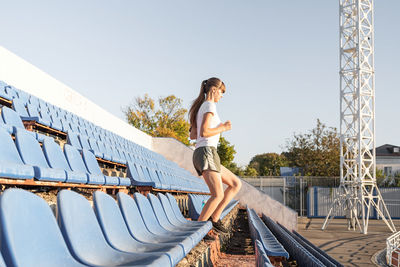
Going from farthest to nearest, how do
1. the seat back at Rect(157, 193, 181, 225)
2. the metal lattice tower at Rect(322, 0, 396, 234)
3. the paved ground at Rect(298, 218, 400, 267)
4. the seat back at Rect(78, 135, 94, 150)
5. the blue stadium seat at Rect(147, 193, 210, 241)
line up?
the metal lattice tower at Rect(322, 0, 396, 234), the paved ground at Rect(298, 218, 400, 267), the seat back at Rect(78, 135, 94, 150), the seat back at Rect(157, 193, 181, 225), the blue stadium seat at Rect(147, 193, 210, 241)

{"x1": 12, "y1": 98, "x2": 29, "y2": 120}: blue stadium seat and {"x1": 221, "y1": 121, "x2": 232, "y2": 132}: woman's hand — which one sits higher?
{"x1": 12, "y1": 98, "x2": 29, "y2": 120}: blue stadium seat

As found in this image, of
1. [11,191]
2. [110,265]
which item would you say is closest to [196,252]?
[110,265]

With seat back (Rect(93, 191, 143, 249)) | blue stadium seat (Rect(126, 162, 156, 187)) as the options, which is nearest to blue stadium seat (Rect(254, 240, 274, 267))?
seat back (Rect(93, 191, 143, 249))

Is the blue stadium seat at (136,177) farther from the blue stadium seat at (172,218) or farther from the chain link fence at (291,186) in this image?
the chain link fence at (291,186)

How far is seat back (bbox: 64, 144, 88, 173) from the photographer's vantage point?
3.20m

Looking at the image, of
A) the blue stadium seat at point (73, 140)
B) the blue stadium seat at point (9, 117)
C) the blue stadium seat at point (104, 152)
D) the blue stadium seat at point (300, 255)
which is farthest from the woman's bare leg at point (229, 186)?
the blue stadium seat at point (104, 152)

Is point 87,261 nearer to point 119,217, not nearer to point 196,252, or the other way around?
point 119,217

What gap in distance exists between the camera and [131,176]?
157 inches

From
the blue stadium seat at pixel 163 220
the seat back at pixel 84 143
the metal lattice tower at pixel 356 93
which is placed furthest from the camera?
the metal lattice tower at pixel 356 93

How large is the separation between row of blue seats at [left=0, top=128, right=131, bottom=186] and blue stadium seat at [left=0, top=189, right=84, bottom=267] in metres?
1.11

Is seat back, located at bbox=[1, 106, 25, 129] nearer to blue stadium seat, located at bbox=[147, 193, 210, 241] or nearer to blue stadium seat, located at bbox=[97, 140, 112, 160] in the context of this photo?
blue stadium seat, located at bbox=[97, 140, 112, 160]

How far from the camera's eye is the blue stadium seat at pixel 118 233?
1.53 m

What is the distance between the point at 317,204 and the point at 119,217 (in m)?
18.3

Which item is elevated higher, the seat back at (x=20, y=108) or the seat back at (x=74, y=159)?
the seat back at (x=20, y=108)
